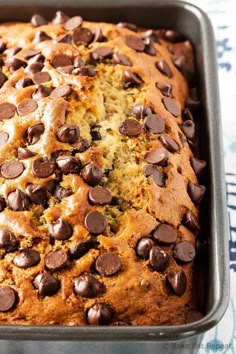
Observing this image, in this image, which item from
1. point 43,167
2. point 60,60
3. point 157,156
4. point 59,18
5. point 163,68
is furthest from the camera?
point 59,18

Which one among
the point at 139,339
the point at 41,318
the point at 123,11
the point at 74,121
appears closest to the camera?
the point at 139,339

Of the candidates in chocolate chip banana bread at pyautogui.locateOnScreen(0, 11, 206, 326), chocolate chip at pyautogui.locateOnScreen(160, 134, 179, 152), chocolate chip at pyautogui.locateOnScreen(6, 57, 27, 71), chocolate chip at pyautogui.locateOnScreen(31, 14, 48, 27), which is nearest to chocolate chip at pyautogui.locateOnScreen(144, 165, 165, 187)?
chocolate chip banana bread at pyautogui.locateOnScreen(0, 11, 206, 326)

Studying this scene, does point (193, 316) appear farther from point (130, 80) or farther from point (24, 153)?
point (130, 80)

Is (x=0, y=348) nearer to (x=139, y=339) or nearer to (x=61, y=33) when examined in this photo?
(x=139, y=339)

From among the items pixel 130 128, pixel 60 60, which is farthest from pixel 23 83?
pixel 130 128

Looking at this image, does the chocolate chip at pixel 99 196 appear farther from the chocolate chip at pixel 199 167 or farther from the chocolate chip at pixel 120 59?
the chocolate chip at pixel 120 59

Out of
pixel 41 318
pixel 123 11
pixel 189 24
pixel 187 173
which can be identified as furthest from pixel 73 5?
pixel 41 318

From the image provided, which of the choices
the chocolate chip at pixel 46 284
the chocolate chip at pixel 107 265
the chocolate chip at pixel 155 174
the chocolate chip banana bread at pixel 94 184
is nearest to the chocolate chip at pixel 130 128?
the chocolate chip banana bread at pixel 94 184
